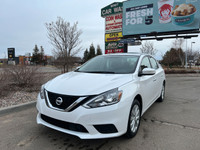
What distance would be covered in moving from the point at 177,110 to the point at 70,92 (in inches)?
139

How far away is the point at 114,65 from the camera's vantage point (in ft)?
11.2

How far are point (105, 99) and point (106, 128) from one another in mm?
444

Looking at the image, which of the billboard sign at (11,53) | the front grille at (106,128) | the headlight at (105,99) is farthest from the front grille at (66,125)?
the billboard sign at (11,53)

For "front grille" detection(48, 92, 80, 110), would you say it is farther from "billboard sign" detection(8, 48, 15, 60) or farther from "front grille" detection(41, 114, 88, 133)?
"billboard sign" detection(8, 48, 15, 60)

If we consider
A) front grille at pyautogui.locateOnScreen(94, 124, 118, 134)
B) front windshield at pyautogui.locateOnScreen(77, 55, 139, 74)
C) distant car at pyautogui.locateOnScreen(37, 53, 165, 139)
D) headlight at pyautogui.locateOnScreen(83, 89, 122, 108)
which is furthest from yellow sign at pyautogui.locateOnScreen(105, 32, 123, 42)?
front grille at pyautogui.locateOnScreen(94, 124, 118, 134)

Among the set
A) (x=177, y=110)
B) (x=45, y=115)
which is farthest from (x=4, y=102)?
(x=177, y=110)

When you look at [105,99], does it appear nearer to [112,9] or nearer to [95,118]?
[95,118]

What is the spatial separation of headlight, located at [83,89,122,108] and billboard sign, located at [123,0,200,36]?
1137 centimetres

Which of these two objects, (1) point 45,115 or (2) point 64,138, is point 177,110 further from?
(1) point 45,115

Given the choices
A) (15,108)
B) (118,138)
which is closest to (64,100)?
(118,138)

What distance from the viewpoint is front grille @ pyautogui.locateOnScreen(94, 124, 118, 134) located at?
214cm

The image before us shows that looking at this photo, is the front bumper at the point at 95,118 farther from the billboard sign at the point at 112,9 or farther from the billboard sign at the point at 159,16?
the billboard sign at the point at 112,9

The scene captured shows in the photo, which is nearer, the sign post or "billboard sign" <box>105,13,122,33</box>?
the sign post

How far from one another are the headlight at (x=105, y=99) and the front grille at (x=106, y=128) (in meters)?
0.32
